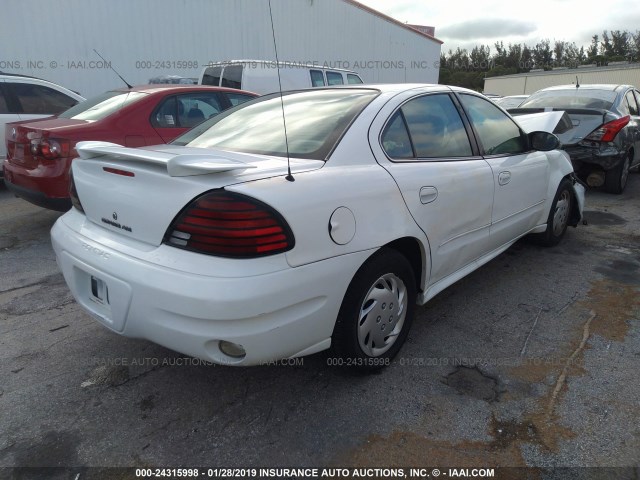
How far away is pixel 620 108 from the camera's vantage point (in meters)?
7.11

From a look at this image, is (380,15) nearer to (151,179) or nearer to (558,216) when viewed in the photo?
(558,216)

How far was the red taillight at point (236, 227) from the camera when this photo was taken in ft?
6.05

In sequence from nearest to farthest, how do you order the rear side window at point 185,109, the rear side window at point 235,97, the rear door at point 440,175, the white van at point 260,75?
the rear door at point 440,175
the rear side window at point 185,109
the rear side window at point 235,97
the white van at point 260,75

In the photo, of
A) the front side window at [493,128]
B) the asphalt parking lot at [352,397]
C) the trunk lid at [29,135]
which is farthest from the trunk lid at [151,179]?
the trunk lid at [29,135]

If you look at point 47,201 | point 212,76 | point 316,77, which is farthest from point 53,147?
point 316,77

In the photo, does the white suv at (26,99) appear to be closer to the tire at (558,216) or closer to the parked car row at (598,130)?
the tire at (558,216)

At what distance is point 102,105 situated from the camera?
5090 mm

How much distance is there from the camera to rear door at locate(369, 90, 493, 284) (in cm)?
252

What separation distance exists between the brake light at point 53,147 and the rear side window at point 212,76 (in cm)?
621

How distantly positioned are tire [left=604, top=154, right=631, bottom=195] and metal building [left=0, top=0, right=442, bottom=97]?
→ 9.32 meters

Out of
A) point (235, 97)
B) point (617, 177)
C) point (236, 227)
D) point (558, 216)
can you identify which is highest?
point (235, 97)

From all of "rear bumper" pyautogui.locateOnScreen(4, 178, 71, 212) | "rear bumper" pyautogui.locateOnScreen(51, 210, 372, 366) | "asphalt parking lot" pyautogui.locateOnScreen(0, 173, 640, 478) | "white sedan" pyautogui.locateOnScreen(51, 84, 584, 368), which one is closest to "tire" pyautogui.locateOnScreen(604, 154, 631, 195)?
"asphalt parking lot" pyautogui.locateOnScreen(0, 173, 640, 478)

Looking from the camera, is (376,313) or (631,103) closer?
(376,313)

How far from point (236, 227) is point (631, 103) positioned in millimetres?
8317
